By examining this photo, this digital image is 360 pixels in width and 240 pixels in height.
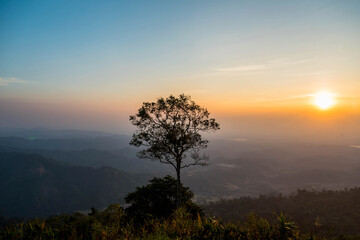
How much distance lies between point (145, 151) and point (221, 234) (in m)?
22.0

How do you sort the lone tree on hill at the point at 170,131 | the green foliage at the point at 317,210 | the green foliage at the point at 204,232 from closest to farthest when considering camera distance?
the green foliage at the point at 204,232 < the lone tree on hill at the point at 170,131 < the green foliage at the point at 317,210

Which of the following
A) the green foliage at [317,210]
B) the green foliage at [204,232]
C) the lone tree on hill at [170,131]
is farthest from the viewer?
the green foliage at [317,210]

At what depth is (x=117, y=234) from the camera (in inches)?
441

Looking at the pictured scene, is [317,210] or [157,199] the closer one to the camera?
[157,199]

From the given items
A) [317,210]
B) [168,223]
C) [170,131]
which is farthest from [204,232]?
[317,210]

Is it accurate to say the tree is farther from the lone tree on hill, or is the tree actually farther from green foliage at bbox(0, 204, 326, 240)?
green foliage at bbox(0, 204, 326, 240)

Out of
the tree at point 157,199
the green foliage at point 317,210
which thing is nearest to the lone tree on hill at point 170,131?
the tree at point 157,199

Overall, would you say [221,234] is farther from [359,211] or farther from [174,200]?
[359,211]

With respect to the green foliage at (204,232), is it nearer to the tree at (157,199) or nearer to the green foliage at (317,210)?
the tree at (157,199)

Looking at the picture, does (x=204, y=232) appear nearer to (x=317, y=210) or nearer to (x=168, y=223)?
(x=168, y=223)

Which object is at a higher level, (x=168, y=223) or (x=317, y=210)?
(x=168, y=223)

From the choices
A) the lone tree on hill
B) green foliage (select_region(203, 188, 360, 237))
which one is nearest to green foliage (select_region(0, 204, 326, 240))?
the lone tree on hill

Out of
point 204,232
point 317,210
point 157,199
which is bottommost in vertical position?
point 317,210

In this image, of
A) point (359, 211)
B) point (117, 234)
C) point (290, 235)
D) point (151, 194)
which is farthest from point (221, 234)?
point (359, 211)
